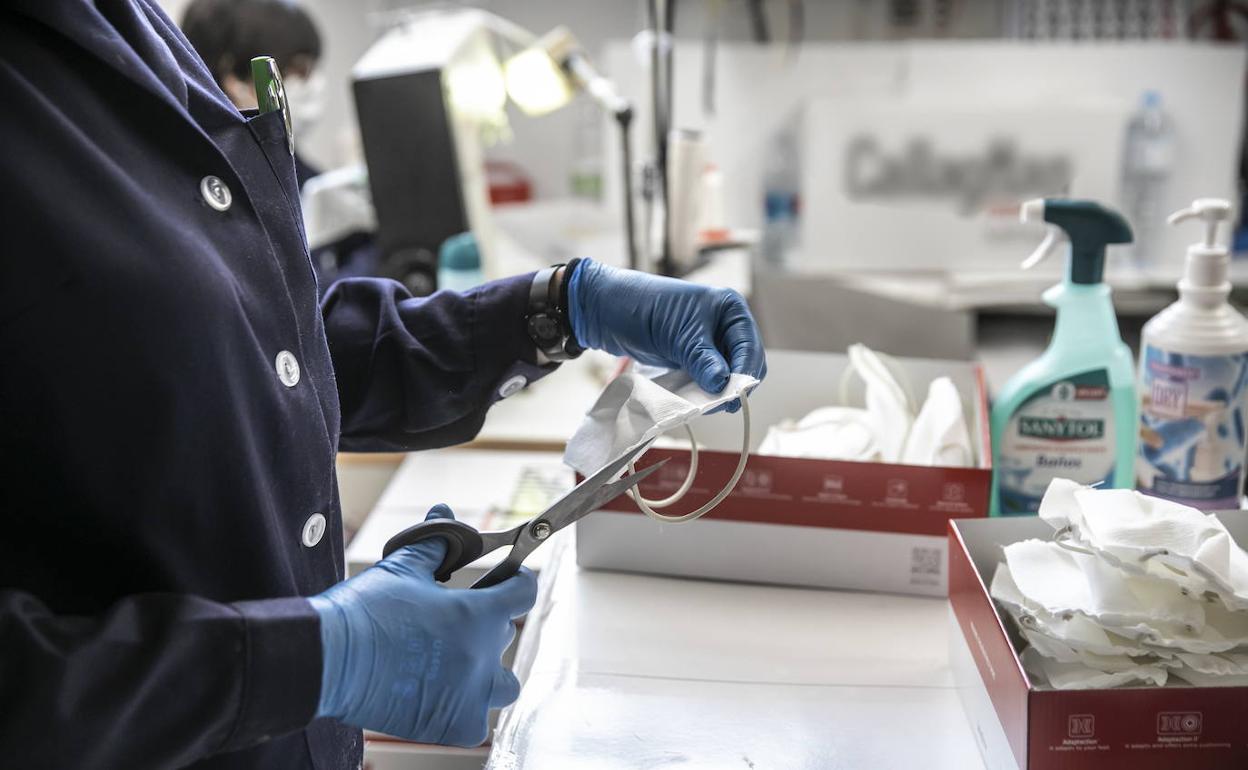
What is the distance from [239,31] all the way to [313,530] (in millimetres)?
1549

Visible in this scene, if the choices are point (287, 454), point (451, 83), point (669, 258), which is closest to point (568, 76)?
point (451, 83)

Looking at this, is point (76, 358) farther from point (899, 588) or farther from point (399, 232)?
point (399, 232)

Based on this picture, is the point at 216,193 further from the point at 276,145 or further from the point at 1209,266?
the point at 1209,266

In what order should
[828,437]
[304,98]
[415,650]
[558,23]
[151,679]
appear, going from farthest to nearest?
1. [558,23]
2. [304,98]
3. [828,437]
4. [415,650]
5. [151,679]

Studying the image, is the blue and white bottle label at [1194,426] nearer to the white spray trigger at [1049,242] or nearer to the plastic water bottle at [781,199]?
the white spray trigger at [1049,242]

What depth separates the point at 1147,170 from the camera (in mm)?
2719

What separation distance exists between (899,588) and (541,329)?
16.5 inches

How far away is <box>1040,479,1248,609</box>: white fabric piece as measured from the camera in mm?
699

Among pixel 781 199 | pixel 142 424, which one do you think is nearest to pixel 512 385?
pixel 142 424

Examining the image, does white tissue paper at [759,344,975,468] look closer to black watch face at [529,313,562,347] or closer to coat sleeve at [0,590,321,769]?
black watch face at [529,313,562,347]

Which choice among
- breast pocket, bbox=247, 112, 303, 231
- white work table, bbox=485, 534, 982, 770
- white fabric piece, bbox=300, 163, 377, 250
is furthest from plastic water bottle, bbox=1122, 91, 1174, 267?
breast pocket, bbox=247, 112, 303, 231

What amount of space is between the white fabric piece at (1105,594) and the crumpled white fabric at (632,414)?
253 millimetres

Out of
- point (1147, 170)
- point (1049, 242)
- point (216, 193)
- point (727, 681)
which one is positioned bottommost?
point (727, 681)

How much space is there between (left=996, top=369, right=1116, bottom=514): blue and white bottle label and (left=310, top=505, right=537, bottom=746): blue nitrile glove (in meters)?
0.54
